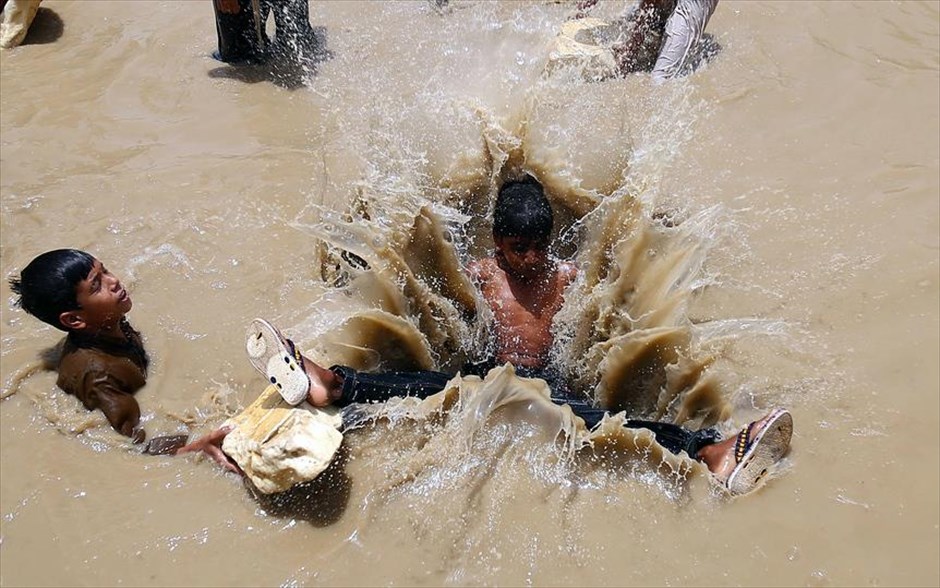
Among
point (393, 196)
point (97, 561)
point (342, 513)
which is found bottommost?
point (97, 561)

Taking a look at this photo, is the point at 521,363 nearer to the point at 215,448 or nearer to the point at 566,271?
the point at 566,271

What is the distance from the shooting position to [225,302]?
3662 mm

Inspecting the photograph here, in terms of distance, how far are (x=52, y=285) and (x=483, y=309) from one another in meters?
1.83

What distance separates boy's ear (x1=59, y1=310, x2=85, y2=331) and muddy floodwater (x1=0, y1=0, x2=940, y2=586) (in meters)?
0.38

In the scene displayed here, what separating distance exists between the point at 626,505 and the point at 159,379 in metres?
2.16

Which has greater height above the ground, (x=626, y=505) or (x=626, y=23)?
(x=626, y=23)

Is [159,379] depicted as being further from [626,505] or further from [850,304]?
[850,304]

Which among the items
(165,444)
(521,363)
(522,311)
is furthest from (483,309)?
(165,444)

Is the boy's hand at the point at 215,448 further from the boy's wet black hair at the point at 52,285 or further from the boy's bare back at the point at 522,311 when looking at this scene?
the boy's bare back at the point at 522,311

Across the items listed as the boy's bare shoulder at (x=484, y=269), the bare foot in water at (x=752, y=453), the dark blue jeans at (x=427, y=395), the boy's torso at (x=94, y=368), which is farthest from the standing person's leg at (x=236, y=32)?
the bare foot in water at (x=752, y=453)

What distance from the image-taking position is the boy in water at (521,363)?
2.64m

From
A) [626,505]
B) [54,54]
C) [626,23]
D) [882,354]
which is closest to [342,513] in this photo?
[626,505]

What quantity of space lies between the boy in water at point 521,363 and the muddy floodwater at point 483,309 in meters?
0.10

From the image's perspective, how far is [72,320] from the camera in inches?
118
